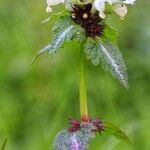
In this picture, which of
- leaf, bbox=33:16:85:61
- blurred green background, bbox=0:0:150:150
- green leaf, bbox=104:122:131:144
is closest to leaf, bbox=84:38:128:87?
leaf, bbox=33:16:85:61

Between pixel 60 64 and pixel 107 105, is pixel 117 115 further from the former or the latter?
pixel 60 64

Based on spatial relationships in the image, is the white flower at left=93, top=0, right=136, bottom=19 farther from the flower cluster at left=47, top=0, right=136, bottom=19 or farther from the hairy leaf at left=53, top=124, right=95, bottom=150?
the hairy leaf at left=53, top=124, right=95, bottom=150

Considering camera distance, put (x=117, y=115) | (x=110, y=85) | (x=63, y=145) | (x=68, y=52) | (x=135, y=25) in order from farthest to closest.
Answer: (x=135, y=25)
(x=68, y=52)
(x=110, y=85)
(x=117, y=115)
(x=63, y=145)

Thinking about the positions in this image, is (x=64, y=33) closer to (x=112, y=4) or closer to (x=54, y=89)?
(x=112, y=4)

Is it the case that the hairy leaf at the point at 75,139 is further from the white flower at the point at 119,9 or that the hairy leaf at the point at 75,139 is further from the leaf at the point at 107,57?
the white flower at the point at 119,9

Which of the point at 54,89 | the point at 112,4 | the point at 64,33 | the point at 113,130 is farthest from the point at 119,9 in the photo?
the point at 54,89

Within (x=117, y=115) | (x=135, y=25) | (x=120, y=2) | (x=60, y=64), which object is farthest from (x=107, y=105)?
(x=120, y=2)

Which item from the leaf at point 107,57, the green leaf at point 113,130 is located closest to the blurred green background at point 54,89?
the green leaf at point 113,130
